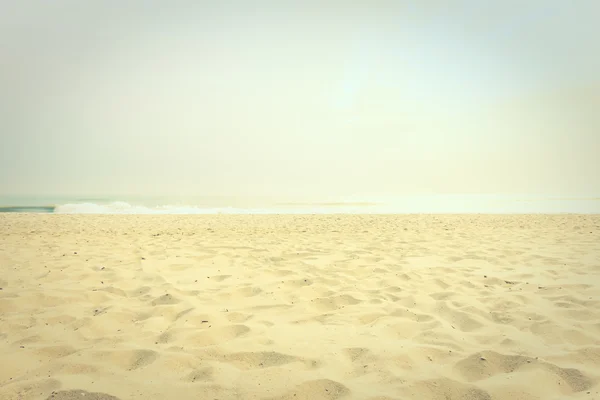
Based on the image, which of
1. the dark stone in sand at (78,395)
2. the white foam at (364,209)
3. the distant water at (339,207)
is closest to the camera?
the dark stone in sand at (78,395)

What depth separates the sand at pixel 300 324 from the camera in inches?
85.0

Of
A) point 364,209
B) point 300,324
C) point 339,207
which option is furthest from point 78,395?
point 339,207

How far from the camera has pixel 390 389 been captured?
210 centimetres

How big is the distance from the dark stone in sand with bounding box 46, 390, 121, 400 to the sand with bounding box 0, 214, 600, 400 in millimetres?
11

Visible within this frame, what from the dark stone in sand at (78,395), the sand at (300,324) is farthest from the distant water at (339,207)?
the dark stone in sand at (78,395)

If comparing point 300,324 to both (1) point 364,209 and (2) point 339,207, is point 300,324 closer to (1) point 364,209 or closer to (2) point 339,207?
(1) point 364,209

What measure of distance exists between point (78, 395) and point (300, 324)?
1.73 metres

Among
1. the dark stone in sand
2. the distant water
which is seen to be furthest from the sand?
the distant water

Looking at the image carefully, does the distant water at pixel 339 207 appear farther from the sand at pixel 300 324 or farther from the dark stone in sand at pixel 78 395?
the dark stone in sand at pixel 78 395

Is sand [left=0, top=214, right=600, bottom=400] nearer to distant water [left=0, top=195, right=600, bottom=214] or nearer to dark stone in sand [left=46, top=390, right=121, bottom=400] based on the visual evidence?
dark stone in sand [left=46, top=390, right=121, bottom=400]

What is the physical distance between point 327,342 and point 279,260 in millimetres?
2998

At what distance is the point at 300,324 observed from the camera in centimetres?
313

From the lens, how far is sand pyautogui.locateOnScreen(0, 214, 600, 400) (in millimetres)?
2160

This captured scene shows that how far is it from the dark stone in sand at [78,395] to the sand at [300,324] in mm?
11
